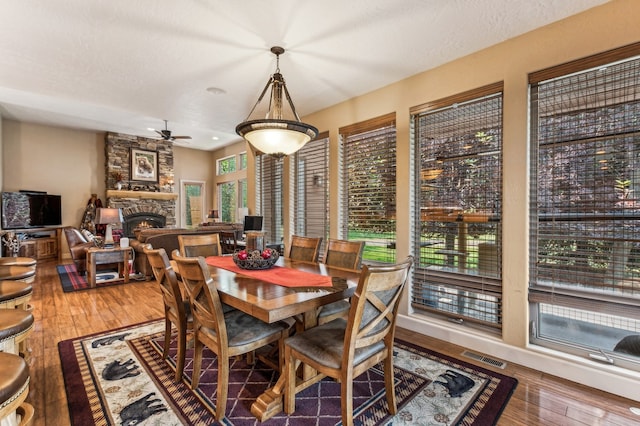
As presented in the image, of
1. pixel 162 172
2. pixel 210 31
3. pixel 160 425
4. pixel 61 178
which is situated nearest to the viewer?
pixel 160 425

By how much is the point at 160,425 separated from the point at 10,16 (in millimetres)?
3289

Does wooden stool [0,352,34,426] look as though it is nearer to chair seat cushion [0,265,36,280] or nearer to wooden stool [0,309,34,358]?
wooden stool [0,309,34,358]

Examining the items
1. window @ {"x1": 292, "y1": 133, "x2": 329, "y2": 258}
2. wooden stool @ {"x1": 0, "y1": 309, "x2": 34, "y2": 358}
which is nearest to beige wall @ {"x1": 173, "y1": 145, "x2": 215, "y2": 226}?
window @ {"x1": 292, "y1": 133, "x2": 329, "y2": 258}

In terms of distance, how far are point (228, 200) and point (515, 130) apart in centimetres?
870

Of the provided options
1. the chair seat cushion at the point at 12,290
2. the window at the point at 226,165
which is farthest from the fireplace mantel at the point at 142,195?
the chair seat cushion at the point at 12,290

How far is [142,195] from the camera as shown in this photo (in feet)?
27.8

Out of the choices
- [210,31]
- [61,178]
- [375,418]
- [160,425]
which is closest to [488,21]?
[210,31]

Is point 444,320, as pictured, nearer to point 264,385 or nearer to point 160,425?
point 264,385

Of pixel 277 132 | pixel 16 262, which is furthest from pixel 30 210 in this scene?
pixel 277 132

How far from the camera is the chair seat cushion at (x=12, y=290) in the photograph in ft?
6.83

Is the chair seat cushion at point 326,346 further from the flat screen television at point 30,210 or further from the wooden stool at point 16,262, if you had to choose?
the flat screen television at point 30,210

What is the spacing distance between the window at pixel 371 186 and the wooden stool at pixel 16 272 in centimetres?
327

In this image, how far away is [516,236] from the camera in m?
2.62

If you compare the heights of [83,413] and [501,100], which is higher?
[501,100]
